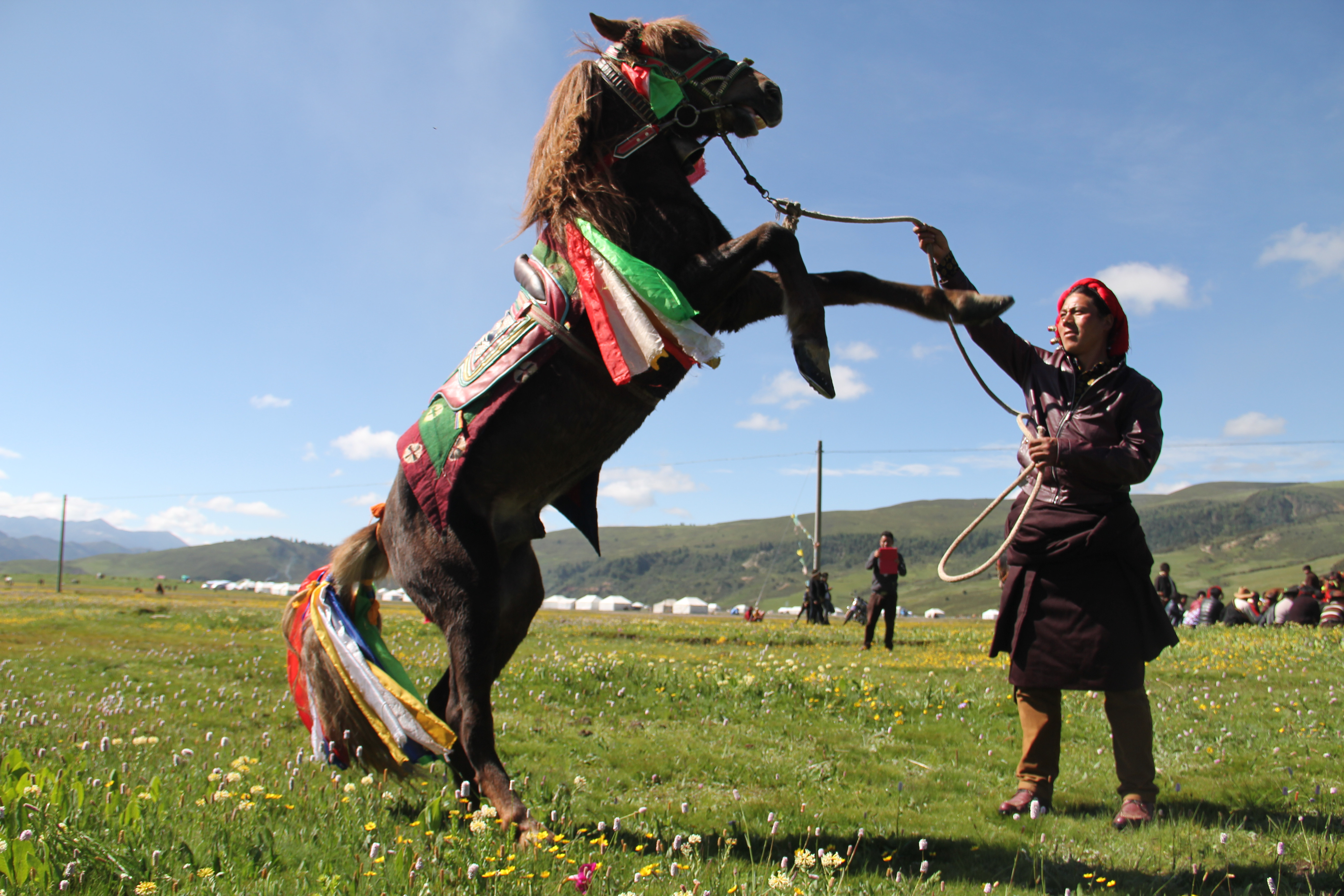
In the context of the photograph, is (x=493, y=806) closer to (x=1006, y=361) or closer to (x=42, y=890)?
(x=42, y=890)

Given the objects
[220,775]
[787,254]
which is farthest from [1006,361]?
[220,775]

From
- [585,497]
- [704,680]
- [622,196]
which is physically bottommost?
[704,680]

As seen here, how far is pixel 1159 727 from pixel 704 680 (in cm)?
390

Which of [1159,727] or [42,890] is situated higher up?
[42,890]

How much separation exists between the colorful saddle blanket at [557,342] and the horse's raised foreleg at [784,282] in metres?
0.15

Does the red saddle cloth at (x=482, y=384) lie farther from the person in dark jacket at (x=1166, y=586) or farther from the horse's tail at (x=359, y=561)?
the person in dark jacket at (x=1166, y=586)

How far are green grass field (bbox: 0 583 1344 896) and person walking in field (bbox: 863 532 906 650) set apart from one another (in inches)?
141

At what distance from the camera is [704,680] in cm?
778

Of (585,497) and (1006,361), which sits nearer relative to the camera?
(585,497)

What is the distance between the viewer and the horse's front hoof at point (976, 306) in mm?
3094

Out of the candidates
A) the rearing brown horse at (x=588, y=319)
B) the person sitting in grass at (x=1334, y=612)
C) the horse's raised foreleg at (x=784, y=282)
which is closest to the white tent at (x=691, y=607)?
the person sitting in grass at (x=1334, y=612)

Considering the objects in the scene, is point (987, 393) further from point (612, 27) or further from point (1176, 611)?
point (1176, 611)

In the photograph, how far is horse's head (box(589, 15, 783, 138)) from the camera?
3266 mm

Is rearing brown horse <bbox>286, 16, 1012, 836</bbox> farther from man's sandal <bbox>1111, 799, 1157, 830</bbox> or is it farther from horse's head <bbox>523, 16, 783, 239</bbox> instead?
man's sandal <bbox>1111, 799, 1157, 830</bbox>
